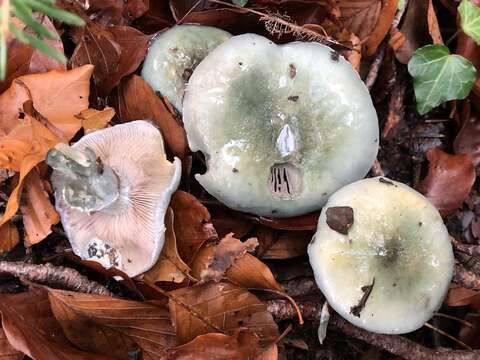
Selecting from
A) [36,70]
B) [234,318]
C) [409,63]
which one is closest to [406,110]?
[409,63]

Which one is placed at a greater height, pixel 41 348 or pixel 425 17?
pixel 425 17

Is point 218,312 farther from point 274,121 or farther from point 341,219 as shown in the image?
point 274,121

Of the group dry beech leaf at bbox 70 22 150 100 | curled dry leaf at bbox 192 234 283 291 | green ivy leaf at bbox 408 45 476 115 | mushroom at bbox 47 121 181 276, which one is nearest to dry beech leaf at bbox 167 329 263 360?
curled dry leaf at bbox 192 234 283 291

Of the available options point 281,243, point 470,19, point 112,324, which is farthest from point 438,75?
point 112,324

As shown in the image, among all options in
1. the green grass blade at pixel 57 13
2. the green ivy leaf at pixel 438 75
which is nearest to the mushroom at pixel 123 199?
the green grass blade at pixel 57 13

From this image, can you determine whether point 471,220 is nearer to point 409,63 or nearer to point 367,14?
point 409,63

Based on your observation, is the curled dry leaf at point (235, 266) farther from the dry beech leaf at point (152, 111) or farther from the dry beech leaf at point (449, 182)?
the dry beech leaf at point (449, 182)
